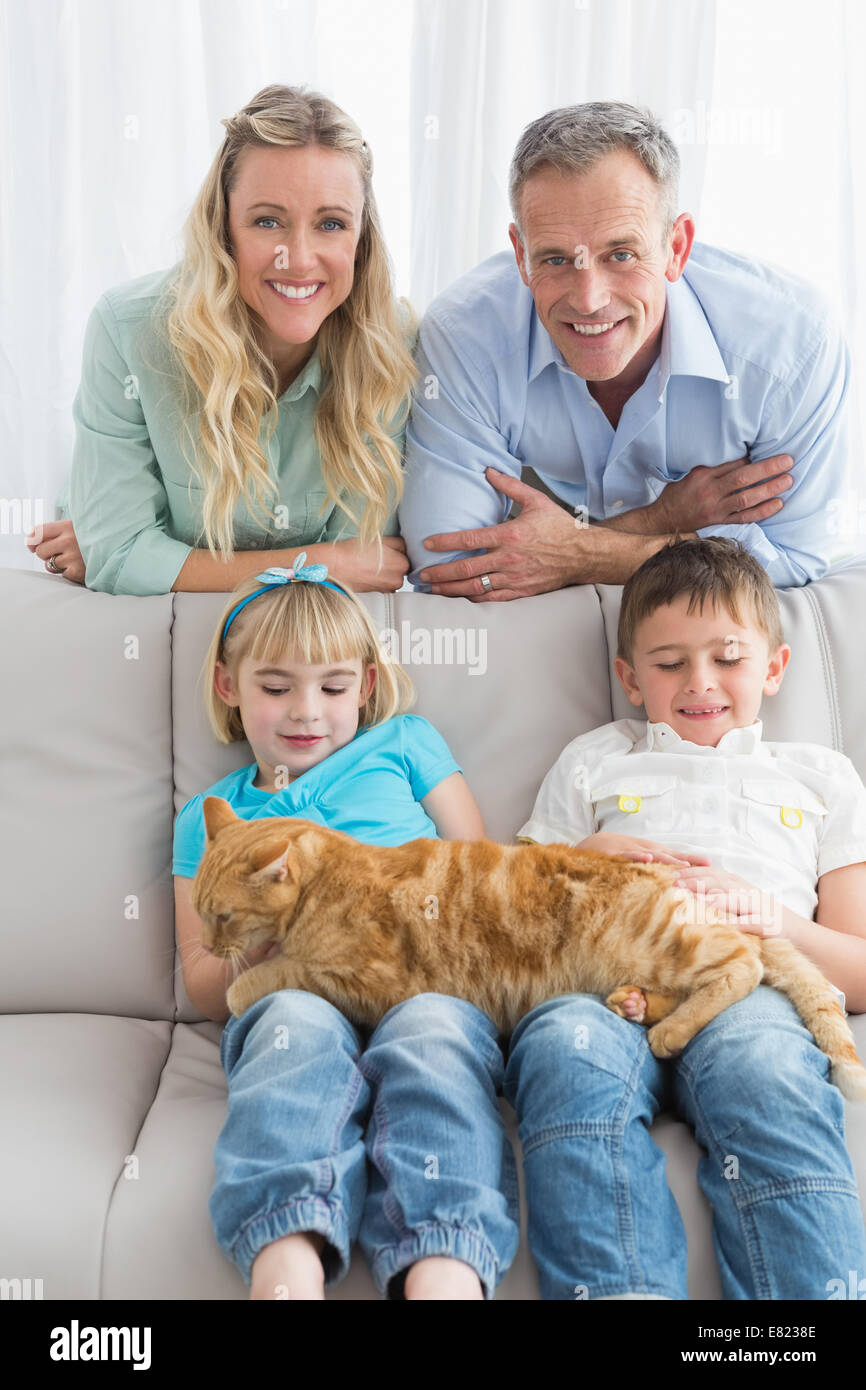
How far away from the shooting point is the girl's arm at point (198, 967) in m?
1.57

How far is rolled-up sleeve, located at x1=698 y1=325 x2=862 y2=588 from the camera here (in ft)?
6.32

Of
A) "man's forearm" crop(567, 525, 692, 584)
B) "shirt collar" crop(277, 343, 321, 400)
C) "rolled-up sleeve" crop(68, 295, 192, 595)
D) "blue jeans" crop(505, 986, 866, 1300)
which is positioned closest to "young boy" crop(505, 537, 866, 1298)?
"blue jeans" crop(505, 986, 866, 1300)

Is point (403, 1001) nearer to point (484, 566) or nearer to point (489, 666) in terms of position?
point (489, 666)

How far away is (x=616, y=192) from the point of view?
68.8 inches

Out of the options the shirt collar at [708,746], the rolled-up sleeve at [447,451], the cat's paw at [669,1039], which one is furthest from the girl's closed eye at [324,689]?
the cat's paw at [669,1039]

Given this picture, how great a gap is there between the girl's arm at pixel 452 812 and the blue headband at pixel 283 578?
1.14 feet

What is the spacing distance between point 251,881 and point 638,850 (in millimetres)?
502

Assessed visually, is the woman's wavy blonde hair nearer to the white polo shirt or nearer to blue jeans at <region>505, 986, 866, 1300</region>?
the white polo shirt

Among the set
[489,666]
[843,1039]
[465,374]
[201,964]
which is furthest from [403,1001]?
[465,374]

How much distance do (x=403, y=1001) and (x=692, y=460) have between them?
1.11 metres

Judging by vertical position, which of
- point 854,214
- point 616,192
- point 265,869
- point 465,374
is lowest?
point 265,869

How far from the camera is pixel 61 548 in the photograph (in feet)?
Answer: 6.70

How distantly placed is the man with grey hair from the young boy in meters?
0.21

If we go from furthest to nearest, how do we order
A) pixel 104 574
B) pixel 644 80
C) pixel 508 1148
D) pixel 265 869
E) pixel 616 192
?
pixel 644 80
pixel 104 574
pixel 616 192
pixel 265 869
pixel 508 1148
